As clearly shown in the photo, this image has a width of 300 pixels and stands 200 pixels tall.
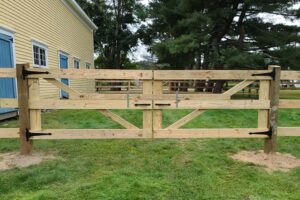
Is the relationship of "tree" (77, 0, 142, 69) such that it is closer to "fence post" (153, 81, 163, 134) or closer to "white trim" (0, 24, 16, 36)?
"white trim" (0, 24, 16, 36)

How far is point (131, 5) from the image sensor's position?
29859mm

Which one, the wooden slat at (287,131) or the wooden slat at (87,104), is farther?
the wooden slat at (287,131)

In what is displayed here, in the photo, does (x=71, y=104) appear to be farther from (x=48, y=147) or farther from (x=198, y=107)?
(x=198, y=107)

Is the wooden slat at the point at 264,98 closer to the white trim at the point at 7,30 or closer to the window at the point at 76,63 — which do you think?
the white trim at the point at 7,30

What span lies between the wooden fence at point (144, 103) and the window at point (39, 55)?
6.37m

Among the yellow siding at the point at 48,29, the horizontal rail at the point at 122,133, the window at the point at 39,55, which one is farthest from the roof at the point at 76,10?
the horizontal rail at the point at 122,133

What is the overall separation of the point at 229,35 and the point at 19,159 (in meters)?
13.8

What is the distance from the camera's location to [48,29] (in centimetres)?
1120

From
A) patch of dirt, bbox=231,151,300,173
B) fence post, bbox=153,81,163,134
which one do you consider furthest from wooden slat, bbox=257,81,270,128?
fence post, bbox=153,81,163,134

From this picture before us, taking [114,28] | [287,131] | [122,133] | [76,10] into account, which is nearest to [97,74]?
[122,133]

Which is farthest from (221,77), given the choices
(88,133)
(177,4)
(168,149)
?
(177,4)

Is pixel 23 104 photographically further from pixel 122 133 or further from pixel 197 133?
pixel 197 133

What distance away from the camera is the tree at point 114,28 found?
2864 cm

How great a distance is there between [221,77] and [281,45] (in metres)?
11.0
